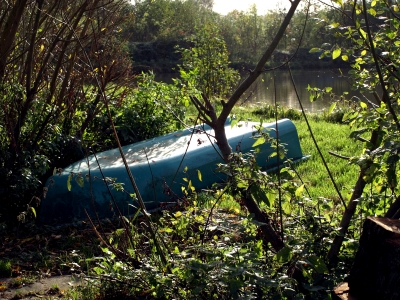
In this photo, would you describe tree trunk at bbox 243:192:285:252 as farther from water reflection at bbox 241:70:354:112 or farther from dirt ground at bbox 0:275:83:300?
water reflection at bbox 241:70:354:112

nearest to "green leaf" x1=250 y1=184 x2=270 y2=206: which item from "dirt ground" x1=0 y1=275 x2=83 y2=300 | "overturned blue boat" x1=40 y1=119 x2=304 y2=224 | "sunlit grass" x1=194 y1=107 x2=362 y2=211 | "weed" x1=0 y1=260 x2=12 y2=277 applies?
"sunlit grass" x1=194 y1=107 x2=362 y2=211

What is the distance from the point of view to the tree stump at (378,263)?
249cm

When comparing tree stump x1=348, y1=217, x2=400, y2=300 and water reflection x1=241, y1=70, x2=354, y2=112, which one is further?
water reflection x1=241, y1=70, x2=354, y2=112

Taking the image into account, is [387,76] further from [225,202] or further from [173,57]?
[173,57]

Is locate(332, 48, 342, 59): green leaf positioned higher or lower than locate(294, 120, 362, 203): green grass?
higher

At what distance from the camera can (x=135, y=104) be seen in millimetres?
7910

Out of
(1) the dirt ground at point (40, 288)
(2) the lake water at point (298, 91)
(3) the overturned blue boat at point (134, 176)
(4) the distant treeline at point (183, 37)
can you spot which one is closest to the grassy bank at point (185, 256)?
(1) the dirt ground at point (40, 288)

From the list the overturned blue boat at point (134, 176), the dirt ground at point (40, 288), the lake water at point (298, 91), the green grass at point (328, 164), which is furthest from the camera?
the lake water at point (298, 91)

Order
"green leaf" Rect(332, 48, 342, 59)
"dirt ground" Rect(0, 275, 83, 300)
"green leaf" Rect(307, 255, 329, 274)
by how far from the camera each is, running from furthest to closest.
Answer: "dirt ground" Rect(0, 275, 83, 300) < "green leaf" Rect(332, 48, 342, 59) < "green leaf" Rect(307, 255, 329, 274)

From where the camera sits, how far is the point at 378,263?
101 inches

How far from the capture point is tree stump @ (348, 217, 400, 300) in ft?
8.18

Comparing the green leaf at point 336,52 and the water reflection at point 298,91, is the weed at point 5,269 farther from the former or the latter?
the water reflection at point 298,91

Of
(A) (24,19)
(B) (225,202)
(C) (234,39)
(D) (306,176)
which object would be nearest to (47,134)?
(A) (24,19)

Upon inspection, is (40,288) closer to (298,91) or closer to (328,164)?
(328,164)
